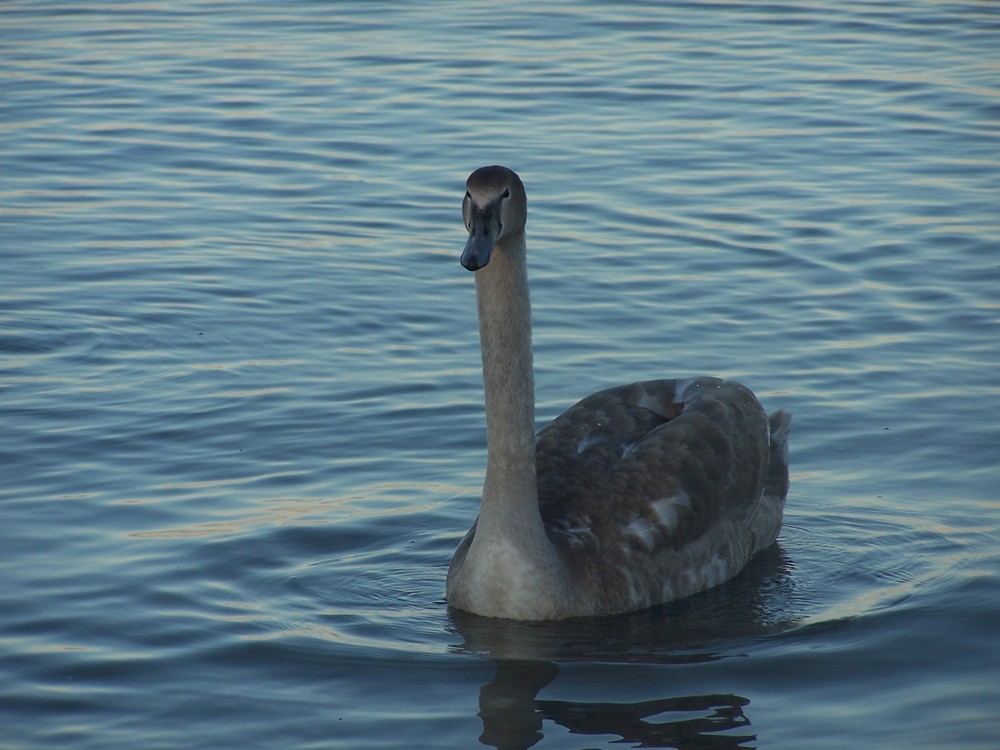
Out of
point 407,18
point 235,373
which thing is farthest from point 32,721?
point 407,18

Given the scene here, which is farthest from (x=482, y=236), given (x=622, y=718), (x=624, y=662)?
(x=622, y=718)

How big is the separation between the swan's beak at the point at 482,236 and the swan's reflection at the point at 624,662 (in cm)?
181

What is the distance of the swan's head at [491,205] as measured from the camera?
7992mm

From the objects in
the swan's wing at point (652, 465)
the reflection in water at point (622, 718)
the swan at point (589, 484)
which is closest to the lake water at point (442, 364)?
the reflection in water at point (622, 718)

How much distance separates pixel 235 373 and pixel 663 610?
4.46 m

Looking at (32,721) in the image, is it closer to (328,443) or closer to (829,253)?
(328,443)

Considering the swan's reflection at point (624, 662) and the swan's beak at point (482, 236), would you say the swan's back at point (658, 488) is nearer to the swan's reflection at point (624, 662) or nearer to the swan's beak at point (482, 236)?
the swan's reflection at point (624, 662)

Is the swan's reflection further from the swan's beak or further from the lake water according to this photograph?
the swan's beak

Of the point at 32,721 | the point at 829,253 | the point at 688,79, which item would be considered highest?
the point at 688,79

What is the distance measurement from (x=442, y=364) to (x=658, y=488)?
11.6 feet

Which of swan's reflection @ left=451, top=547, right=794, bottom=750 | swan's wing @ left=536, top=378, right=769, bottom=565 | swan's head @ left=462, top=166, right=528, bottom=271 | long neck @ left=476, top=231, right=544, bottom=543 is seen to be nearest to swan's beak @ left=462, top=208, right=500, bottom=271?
swan's head @ left=462, top=166, right=528, bottom=271

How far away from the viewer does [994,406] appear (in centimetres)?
1136

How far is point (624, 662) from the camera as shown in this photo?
796 cm

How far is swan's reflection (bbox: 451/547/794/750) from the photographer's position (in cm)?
732
